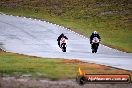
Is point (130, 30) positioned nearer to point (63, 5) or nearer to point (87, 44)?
point (87, 44)

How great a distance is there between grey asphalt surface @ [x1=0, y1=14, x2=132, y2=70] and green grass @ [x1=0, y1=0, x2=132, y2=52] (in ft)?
12.9

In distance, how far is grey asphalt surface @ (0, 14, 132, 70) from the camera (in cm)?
3272

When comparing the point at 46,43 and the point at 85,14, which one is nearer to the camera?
the point at 46,43

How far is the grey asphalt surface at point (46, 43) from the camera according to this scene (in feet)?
107

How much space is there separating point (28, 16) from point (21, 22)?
24.9 ft

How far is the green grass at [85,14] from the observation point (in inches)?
2203

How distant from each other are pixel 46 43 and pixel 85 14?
93.4 ft

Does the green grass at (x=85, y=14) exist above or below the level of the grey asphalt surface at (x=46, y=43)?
above

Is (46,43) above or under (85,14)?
under

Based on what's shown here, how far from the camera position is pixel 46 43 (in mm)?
42594

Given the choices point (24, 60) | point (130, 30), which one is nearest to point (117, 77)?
point (24, 60)

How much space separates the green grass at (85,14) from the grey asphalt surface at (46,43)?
12.9 ft

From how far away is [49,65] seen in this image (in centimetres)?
2764

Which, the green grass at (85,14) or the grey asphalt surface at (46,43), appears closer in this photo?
the grey asphalt surface at (46,43)
